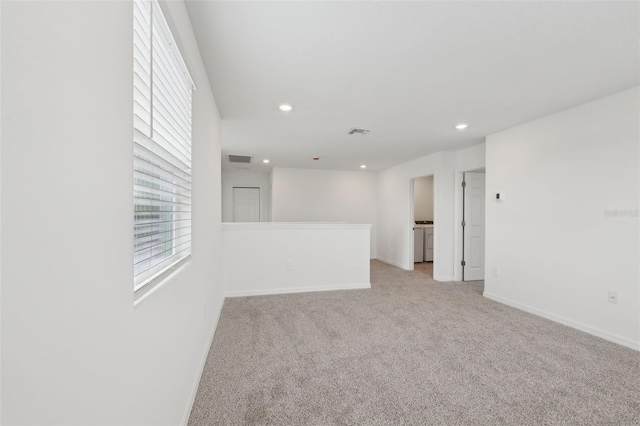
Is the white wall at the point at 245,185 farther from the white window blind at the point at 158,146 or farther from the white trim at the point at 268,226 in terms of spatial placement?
the white window blind at the point at 158,146

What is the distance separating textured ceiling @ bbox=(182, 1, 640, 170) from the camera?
1.59m

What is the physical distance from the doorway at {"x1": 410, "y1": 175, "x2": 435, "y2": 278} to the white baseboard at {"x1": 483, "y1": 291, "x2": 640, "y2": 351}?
171cm

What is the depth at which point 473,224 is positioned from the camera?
4.90 m

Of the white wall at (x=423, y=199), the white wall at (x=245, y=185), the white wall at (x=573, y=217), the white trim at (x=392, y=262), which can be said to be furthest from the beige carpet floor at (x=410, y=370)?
the white wall at (x=245, y=185)

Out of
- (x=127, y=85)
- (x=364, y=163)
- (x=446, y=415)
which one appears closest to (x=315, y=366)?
(x=446, y=415)

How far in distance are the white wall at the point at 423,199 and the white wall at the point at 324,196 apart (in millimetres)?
1181

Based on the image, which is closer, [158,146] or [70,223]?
[70,223]

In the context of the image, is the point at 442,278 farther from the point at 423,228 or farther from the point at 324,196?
the point at 324,196

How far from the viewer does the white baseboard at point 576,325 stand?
249 cm

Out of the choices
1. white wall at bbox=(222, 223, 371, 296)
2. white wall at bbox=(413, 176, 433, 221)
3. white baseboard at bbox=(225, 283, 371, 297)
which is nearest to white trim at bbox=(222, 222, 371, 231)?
white wall at bbox=(222, 223, 371, 296)

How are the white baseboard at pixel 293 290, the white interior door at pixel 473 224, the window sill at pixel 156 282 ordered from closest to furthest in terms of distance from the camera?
the window sill at pixel 156 282, the white baseboard at pixel 293 290, the white interior door at pixel 473 224

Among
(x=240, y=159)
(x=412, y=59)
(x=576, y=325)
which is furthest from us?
(x=240, y=159)

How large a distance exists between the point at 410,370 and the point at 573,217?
7.83 ft

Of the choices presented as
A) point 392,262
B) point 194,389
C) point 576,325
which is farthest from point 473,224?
point 194,389
